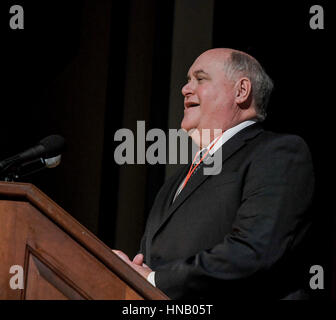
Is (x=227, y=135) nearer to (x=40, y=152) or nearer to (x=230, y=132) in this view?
(x=230, y=132)

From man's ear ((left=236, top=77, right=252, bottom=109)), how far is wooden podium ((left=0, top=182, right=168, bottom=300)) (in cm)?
97

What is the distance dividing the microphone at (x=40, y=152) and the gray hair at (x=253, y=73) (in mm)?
699

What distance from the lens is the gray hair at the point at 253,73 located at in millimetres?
1956

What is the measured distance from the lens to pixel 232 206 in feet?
5.41

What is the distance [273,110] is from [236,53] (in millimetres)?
628

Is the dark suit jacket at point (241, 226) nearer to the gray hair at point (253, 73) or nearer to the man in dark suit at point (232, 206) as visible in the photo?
the man in dark suit at point (232, 206)

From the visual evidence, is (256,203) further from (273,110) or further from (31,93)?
(31,93)

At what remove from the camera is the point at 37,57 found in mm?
3574

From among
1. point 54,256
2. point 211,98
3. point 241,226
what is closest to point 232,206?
point 241,226

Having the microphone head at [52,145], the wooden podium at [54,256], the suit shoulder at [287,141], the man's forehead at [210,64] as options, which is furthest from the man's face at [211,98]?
the wooden podium at [54,256]

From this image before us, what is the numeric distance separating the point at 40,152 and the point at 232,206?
571mm

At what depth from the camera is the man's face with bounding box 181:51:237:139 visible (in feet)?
6.33

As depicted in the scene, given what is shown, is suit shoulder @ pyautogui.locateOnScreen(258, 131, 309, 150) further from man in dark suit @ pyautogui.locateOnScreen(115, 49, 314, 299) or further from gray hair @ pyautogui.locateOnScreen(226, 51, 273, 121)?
gray hair @ pyautogui.locateOnScreen(226, 51, 273, 121)
